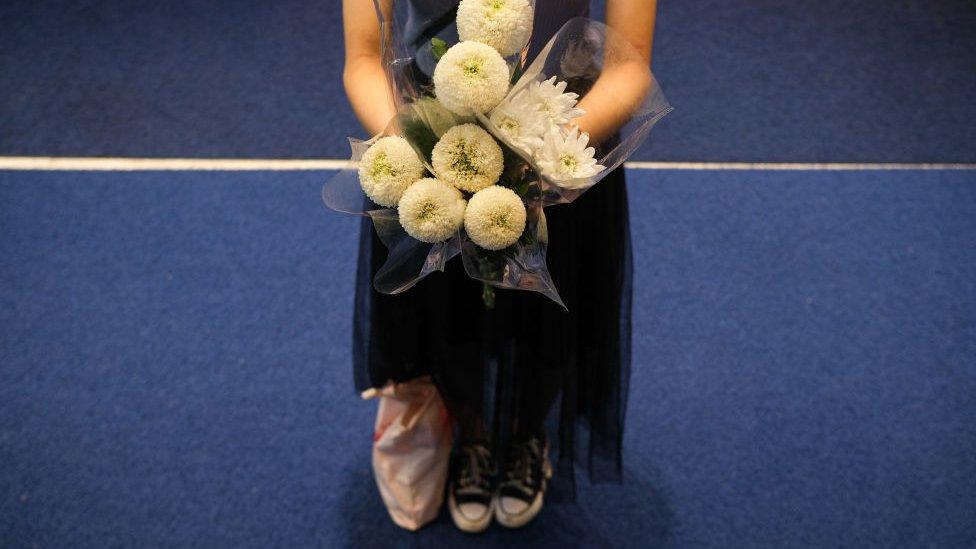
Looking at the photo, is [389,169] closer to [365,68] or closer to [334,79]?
[365,68]

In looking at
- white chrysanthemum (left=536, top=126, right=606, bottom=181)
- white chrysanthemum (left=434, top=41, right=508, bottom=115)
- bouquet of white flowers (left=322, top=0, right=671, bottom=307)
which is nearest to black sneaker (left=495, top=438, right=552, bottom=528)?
bouquet of white flowers (left=322, top=0, right=671, bottom=307)

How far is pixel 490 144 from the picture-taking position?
0.81 m

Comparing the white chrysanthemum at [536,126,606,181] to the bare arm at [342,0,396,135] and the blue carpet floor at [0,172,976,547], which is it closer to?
the bare arm at [342,0,396,135]

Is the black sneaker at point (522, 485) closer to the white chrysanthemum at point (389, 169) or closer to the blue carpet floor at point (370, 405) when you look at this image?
the blue carpet floor at point (370, 405)

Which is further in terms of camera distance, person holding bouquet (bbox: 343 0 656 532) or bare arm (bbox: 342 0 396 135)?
bare arm (bbox: 342 0 396 135)

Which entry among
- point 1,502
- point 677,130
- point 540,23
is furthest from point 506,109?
point 677,130

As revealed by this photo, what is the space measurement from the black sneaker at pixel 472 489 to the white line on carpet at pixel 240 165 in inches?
45.6

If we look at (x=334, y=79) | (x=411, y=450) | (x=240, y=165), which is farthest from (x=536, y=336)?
(x=334, y=79)

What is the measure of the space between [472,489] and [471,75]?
110cm

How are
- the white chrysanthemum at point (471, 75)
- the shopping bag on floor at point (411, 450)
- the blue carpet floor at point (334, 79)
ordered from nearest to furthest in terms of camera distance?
the white chrysanthemum at point (471, 75)
the shopping bag on floor at point (411, 450)
the blue carpet floor at point (334, 79)

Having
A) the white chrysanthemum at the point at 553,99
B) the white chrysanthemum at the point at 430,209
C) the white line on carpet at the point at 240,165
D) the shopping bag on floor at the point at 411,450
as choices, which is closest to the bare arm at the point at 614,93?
the white chrysanthemum at the point at 553,99

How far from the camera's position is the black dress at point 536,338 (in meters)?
1.27

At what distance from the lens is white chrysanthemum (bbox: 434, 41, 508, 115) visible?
760 millimetres

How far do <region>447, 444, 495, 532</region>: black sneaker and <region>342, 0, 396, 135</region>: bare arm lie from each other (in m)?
0.80
